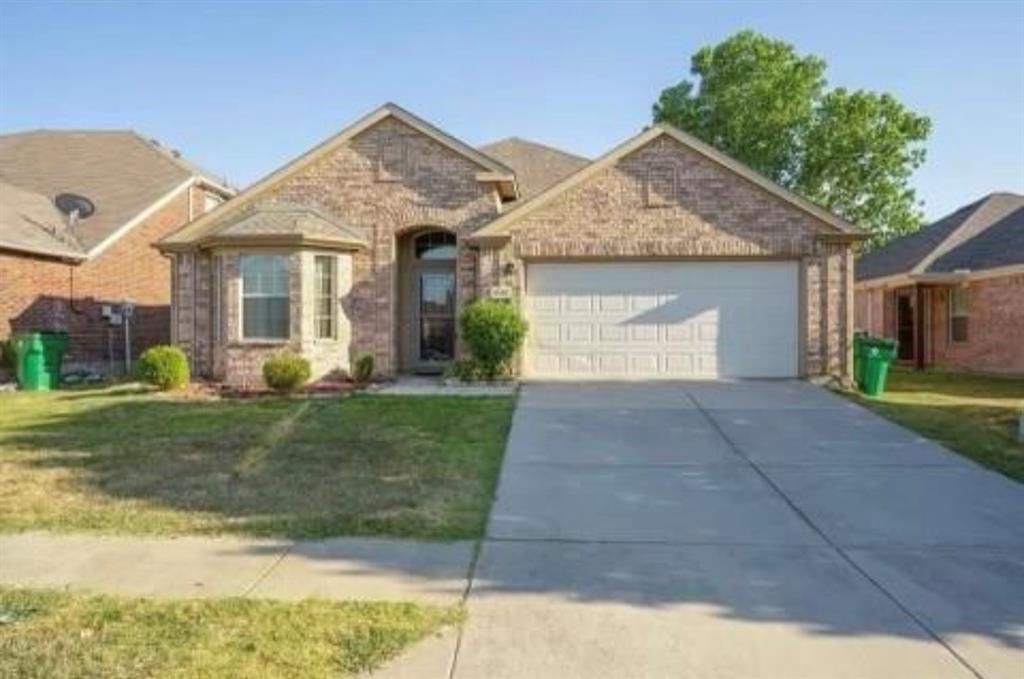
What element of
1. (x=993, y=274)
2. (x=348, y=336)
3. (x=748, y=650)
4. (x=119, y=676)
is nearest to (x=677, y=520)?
(x=748, y=650)

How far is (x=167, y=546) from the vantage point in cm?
671

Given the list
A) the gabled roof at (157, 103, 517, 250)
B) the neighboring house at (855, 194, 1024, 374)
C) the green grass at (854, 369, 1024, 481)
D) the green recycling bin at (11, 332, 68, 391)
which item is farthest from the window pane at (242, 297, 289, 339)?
the neighboring house at (855, 194, 1024, 374)

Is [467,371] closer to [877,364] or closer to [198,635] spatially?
[877,364]

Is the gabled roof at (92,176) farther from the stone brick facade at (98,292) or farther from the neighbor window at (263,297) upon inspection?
the neighbor window at (263,297)

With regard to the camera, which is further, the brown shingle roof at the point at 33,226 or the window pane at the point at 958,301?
the window pane at the point at 958,301

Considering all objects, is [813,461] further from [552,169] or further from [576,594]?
[552,169]

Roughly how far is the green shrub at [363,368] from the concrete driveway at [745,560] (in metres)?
6.34

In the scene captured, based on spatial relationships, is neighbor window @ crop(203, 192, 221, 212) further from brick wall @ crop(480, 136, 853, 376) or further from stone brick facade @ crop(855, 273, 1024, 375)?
stone brick facade @ crop(855, 273, 1024, 375)

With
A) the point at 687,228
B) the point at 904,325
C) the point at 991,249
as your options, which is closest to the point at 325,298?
the point at 687,228

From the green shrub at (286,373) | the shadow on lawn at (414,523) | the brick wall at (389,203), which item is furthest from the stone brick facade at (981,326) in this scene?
the green shrub at (286,373)

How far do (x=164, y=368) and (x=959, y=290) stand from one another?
19.3 metres

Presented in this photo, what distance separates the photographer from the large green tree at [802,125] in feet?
128

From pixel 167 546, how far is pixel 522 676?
11.0ft

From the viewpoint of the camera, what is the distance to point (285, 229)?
17.1 meters
